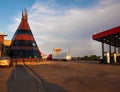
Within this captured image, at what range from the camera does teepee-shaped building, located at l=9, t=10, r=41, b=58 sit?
5969 centimetres

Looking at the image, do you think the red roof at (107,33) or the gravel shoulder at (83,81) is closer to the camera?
the gravel shoulder at (83,81)

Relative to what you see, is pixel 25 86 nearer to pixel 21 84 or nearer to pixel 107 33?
pixel 21 84

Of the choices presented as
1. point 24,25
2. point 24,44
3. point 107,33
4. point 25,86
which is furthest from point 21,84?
point 24,25

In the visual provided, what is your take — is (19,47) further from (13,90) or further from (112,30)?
(13,90)

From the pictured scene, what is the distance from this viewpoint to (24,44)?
61.6 m

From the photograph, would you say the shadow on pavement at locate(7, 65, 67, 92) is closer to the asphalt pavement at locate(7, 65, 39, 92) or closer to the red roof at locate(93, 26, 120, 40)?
the asphalt pavement at locate(7, 65, 39, 92)

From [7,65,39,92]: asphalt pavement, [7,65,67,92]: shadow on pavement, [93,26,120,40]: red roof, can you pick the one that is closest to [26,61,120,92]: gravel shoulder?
[7,65,67,92]: shadow on pavement

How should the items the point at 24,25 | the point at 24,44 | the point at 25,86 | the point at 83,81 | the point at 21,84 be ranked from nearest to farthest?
the point at 25,86
the point at 21,84
the point at 83,81
the point at 24,44
the point at 24,25

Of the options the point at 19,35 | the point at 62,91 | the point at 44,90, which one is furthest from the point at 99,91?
the point at 19,35

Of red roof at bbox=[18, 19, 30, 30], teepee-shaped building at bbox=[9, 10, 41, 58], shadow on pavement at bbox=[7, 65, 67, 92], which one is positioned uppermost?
red roof at bbox=[18, 19, 30, 30]

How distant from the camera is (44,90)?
10.3 meters

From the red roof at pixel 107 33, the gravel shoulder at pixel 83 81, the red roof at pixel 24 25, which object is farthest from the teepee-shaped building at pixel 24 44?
the gravel shoulder at pixel 83 81

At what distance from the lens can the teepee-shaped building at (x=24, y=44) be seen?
59691 mm

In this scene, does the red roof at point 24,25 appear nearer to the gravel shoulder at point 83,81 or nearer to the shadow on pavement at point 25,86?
the gravel shoulder at point 83,81
